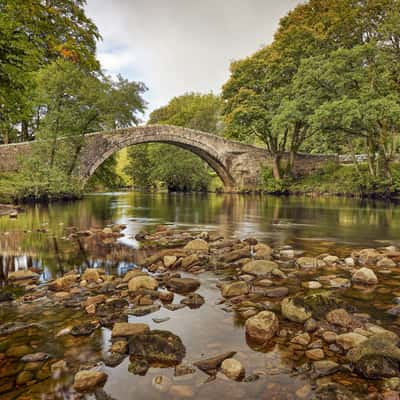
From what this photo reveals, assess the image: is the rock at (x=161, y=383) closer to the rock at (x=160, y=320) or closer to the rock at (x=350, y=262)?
the rock at (x=160, y=320)

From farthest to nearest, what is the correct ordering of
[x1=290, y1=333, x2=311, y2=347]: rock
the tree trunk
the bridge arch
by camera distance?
the tree trunk → the bridge arch → [x1=290, y1=333, x2=311, y2=347]: rock

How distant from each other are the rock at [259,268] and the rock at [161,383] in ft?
7.98

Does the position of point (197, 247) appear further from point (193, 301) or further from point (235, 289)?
point (193, 301)

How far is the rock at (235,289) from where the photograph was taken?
3691 millimetres

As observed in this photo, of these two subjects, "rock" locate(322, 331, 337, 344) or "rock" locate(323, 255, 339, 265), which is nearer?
"rock" locate(322, 331, 337, 344)

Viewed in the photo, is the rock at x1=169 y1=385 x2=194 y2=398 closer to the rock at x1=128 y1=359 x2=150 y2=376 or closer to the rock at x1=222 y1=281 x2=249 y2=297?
the rock at x1=128 y1=359 x2=150 y2=376

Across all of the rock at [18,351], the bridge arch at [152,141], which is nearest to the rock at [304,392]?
the rock at [18,351]

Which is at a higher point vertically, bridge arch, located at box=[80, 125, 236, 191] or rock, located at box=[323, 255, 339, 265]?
bridge arch, located at box=[80, 125, 236, 191]

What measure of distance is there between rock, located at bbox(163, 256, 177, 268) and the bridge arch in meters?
17.8

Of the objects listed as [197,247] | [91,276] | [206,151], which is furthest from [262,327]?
[206,151]

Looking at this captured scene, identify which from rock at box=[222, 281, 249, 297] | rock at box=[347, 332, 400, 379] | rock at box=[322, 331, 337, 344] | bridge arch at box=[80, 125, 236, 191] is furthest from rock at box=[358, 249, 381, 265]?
bridge arch at box=[80, 125, 236, 191]

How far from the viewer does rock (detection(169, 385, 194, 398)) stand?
2.02 m

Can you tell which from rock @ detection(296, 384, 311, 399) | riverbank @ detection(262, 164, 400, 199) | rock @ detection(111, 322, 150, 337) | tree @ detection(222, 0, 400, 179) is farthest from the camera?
riverbank @ detection(262, 164, 400, 199)

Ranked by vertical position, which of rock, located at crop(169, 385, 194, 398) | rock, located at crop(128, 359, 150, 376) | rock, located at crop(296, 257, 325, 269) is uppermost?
rock, located at crop(296, 257, 325, 269)
